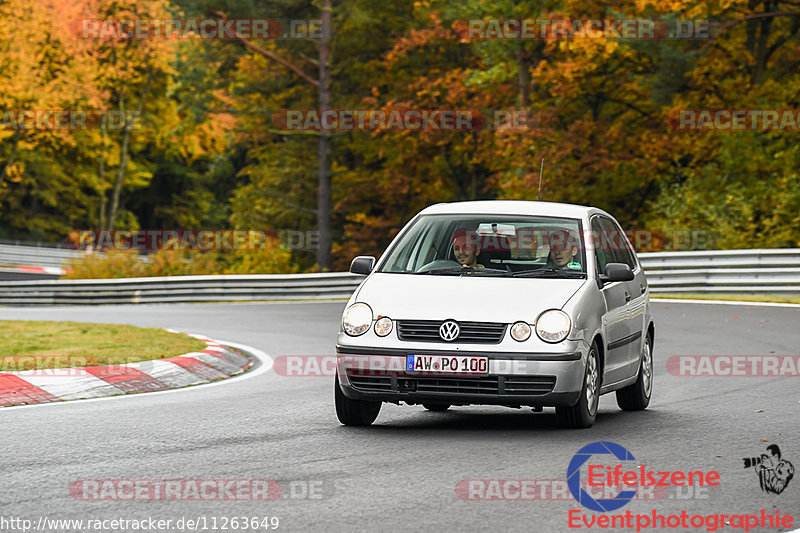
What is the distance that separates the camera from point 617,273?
955cm

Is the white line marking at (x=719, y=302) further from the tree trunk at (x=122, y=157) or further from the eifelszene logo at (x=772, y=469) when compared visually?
the tree trunk at (x=122, y=157)

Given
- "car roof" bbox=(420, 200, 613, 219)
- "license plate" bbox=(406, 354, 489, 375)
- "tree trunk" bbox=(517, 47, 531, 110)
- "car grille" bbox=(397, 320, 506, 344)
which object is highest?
"tree trunk" bbox=(517, 47, 531, 110)

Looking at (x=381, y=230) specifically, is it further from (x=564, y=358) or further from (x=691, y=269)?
(x=564, y=358)

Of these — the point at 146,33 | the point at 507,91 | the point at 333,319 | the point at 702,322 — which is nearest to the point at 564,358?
the point at 702,322

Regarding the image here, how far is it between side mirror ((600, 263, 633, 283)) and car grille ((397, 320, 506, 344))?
1.38m

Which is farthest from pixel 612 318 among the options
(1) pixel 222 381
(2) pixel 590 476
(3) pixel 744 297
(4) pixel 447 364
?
(3) pixel 744 297

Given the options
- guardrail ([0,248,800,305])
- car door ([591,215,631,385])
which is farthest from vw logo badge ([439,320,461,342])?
guardrail ([0,248,800,305])

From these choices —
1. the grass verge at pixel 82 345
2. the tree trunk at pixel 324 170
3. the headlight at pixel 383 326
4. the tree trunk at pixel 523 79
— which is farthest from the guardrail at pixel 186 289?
the headlight at pixel 383 326

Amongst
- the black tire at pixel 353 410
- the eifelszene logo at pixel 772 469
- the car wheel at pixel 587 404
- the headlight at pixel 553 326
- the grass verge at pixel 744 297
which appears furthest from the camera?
the grass verge at pixel 744 297

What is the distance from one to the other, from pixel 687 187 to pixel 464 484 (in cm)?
2901

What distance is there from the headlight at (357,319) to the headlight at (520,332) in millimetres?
1035

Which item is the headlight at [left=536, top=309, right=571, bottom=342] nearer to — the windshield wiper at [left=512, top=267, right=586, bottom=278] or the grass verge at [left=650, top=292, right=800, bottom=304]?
the windshield wiper at [left=512, top=267, right=586, bottom=278]

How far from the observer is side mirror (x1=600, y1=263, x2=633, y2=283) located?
9.51 meters

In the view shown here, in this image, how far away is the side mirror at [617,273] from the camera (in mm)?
9508
